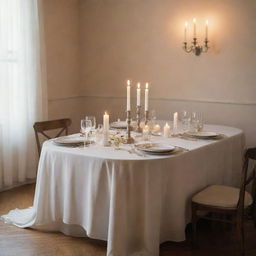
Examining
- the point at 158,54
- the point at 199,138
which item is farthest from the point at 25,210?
the point at 158,54

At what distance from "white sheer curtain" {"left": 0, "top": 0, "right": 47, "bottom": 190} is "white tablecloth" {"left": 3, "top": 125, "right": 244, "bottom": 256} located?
1352 millimetres

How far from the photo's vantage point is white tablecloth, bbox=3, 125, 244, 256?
284 cm

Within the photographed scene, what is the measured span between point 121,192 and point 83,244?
0.71 meters

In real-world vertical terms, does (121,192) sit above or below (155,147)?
below

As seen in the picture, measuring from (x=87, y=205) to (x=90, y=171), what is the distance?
0.27m

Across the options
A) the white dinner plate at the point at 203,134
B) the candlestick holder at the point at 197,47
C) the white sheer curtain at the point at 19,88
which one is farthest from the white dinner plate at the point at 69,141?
the candlestick holder at the point at 197,47

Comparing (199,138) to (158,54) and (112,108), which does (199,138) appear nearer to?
(158,54)

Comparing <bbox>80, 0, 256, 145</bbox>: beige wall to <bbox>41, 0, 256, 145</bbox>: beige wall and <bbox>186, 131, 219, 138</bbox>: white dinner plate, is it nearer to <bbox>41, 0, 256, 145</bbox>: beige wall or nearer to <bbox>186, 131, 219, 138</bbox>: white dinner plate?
<bbox>41, 0, 256, 145</bbox>: beige wall

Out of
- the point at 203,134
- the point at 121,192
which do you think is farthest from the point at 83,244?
the point at 203,134

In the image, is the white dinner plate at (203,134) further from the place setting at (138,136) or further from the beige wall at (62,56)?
the beige wall at (62,56)

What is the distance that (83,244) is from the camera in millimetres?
3238

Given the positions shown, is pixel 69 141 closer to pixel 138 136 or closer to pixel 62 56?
pixel 138 136

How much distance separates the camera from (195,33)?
185 inches

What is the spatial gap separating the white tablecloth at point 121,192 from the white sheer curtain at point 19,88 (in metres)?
1.35
